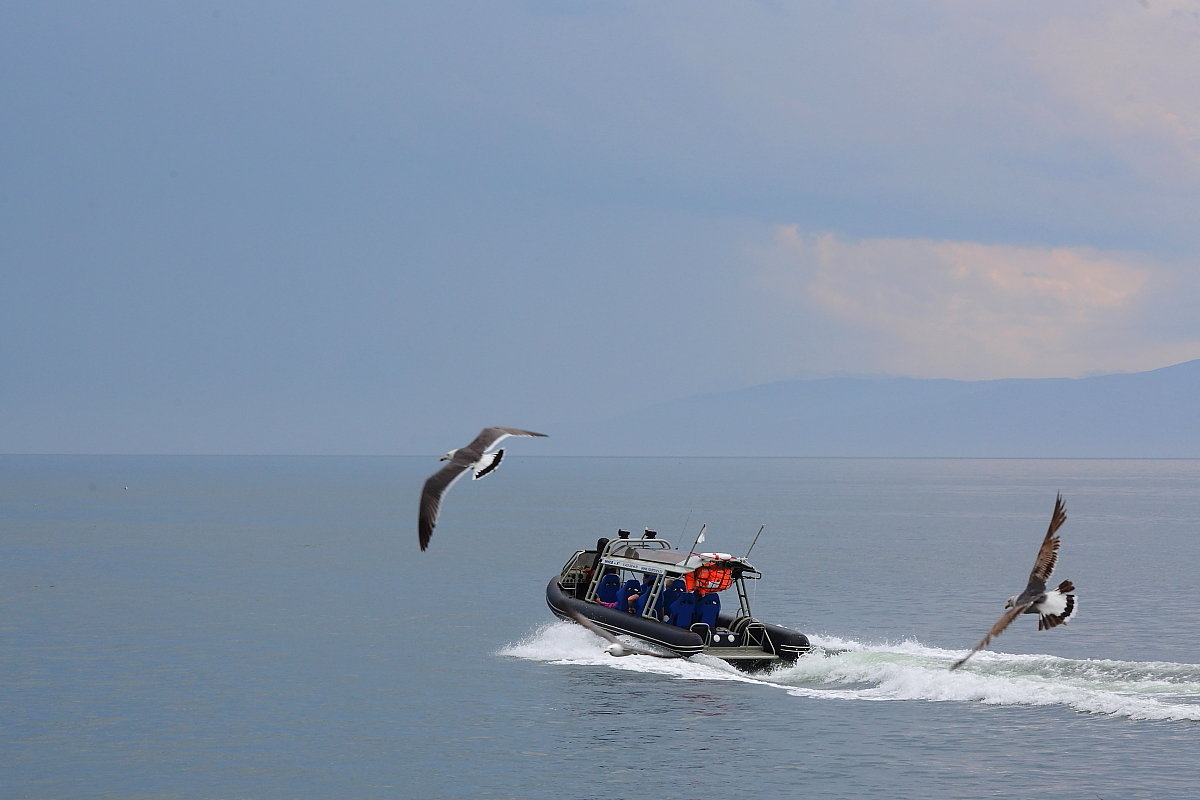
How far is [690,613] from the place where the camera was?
33.3 meters

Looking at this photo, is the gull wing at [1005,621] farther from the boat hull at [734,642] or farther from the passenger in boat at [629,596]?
the passenger in boat at [629,596]

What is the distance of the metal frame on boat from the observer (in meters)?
32.8

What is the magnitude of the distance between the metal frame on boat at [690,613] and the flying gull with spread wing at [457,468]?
34.4ft

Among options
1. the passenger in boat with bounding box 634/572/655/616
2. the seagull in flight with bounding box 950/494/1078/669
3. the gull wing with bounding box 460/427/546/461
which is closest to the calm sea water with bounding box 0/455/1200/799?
the passenger in boat with bounding box 634/572/655/616

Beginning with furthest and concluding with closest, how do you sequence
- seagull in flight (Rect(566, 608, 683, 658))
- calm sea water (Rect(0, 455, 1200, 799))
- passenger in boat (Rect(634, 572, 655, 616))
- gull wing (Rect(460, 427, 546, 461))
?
passenger in boat (Rect(634, 572, 655, 616)), seagull in flight (Rect(566, 608, 683, 658)), calm sea water (Rect(0, 455, 1200, 799)), gull wing (Rect(460, 427, 546, 461))

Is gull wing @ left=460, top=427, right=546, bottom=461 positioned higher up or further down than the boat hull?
higher up

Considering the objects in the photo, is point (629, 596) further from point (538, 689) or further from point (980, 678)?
point (980, 678)

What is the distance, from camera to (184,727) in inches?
1136

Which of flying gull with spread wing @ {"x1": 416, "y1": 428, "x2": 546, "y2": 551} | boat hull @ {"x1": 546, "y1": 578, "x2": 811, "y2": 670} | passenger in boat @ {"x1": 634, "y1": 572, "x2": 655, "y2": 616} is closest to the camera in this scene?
flying gull with spread wing @ {"x1": 416, "y1": 428, "x2": 546, "y2": 551}

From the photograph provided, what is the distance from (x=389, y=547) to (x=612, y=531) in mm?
19151

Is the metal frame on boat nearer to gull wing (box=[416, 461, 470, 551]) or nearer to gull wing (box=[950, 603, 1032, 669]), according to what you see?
gull wing (box=[950, 603, 1032, 669])

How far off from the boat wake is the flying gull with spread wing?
12.3 meters

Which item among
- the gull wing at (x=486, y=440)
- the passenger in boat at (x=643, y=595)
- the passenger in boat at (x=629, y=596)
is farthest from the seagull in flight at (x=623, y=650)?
the gull wing at (x=486, y=440)

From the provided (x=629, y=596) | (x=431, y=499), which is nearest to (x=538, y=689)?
(x=629, y=596)
